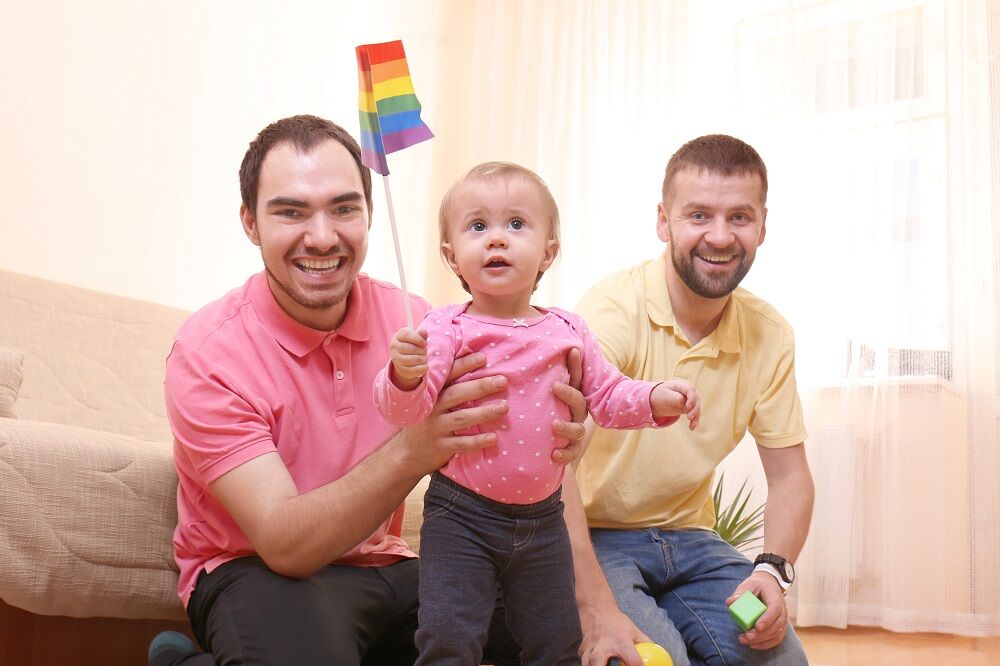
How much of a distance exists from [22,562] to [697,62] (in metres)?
3.83

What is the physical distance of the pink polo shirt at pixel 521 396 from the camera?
1.30m

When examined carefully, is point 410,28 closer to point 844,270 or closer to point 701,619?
point 844,270

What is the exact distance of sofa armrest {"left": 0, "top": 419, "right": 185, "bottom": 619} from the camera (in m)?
1.40

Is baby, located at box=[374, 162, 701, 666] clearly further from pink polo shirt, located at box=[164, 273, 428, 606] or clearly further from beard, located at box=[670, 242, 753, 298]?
beard, located at box=[670, 242, 753, 298]

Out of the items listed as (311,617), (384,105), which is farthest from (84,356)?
(384,105)

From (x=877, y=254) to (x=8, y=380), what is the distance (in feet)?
11.0

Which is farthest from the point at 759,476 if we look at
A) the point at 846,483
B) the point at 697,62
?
the point at 697,62

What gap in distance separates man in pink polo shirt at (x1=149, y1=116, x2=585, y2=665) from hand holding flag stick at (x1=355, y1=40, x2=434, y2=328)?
12.3 inches

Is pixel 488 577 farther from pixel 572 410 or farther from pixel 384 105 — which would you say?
pixel 384 105

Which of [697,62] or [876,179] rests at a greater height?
[697,62]

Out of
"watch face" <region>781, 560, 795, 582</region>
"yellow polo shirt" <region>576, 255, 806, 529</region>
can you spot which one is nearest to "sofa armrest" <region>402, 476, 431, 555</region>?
"yellow polo shirt" <region>576, 255, 806, 529</region>

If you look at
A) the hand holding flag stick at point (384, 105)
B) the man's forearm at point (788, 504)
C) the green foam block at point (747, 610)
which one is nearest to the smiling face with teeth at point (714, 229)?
the man's forearm at point (788, 504)

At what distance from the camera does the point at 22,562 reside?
1392 millimetres

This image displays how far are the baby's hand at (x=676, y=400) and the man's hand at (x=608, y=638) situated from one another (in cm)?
39
